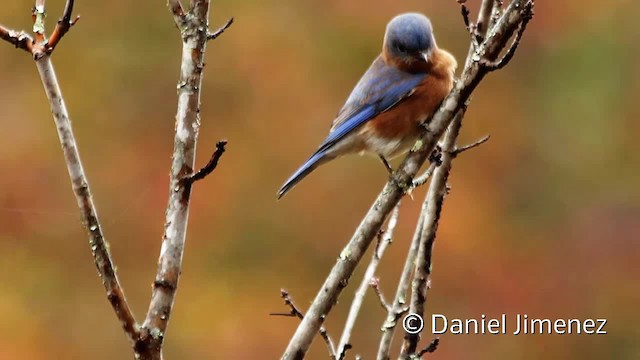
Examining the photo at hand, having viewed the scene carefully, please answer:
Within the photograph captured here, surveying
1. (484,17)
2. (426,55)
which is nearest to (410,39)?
(426,55)

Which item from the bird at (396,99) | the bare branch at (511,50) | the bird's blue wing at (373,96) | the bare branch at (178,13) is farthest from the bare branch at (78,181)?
the bird's blue wing at (373,96)

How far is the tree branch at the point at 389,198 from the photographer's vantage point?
3.05 metres

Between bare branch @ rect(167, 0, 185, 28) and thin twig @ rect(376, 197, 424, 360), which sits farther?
thin twig @ rect(376, 197, 424, 360)

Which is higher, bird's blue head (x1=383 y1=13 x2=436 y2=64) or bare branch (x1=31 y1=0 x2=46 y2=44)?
bird's blue head (x1=383 y1=13 x2=436 y2=64)

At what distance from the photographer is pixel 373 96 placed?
187 inches

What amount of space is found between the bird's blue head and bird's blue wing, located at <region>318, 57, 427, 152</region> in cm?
8

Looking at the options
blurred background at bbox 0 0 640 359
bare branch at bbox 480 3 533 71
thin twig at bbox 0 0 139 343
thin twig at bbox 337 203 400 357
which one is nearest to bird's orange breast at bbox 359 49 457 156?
thin twig at bbox 337 203 400 357

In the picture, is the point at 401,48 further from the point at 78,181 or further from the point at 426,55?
the point at 78,181

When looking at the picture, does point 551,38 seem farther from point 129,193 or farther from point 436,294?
point 129,193

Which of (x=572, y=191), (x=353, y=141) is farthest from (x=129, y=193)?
(x=353, y=141)

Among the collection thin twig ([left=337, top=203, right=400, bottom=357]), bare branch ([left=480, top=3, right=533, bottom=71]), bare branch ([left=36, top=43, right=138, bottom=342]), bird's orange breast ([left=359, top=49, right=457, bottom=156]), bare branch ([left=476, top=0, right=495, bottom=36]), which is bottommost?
bare branch ([left=36, top=43, right=138, bottom=342])

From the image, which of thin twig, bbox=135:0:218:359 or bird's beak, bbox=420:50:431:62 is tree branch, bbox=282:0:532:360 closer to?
thin twig, bbox=135:0:218:359

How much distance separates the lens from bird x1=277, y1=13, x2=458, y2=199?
4.44 meters

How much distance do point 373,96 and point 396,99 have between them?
8.3 inches
